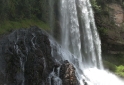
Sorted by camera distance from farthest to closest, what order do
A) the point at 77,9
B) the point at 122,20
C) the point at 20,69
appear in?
1. the point at 122,20
2. the point at 77,9
3. the point at 20,69

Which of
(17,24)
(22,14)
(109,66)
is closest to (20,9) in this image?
(22,14)

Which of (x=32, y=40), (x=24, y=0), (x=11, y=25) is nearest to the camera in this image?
(x=32, y=40)

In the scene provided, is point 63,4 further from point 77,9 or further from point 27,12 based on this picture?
point 27,12

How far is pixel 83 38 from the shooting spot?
20.1 meters

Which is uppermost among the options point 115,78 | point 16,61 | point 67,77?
point 16,61

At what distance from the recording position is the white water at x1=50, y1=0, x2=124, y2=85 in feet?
59.1

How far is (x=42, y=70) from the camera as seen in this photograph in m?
11.2

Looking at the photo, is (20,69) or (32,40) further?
(32,40)

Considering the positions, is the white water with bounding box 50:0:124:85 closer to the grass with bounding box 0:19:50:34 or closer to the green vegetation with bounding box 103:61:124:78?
the green vegetation with bounding box 103:61:124:78

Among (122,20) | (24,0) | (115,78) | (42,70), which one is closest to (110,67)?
(115,78)

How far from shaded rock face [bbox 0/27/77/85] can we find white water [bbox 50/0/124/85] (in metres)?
5.17

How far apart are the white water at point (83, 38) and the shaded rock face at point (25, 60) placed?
17.0ft

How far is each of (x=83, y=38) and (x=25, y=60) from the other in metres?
9.51

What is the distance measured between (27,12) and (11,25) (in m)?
2.84
